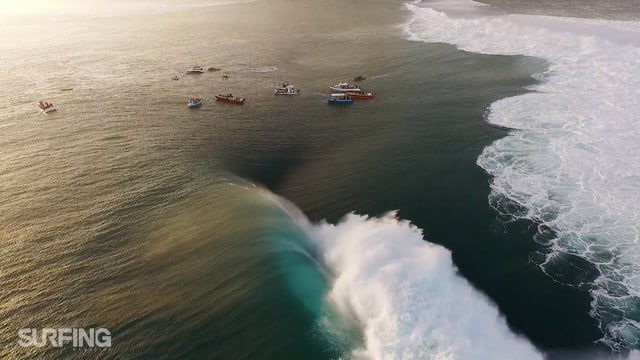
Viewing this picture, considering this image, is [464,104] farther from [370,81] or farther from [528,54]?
[528,54]

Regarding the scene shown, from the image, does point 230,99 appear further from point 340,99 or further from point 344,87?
point 344,87

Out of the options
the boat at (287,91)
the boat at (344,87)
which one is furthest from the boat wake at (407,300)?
the boat at (287,91)

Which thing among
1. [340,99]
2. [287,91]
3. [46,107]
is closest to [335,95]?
[340,99]

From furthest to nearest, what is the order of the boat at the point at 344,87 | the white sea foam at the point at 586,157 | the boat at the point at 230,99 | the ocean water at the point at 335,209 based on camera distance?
the boat at the point at 344,87, the boat at the point at 230,99, the white sea foam at the point at 586,157, the ocean water at the point at 335,209

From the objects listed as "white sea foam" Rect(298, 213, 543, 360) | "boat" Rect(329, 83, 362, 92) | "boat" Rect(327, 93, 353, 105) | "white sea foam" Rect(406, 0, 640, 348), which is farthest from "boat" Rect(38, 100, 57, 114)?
"white sea foam" Rect(406, 0, 640, 348)

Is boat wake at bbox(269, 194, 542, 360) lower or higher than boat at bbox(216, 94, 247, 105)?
lower

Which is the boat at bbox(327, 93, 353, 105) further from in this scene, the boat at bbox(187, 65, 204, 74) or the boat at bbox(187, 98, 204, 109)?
the boat at bbox(187, 65, 204, 74)

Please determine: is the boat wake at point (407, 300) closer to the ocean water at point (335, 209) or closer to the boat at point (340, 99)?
the ocean water at point (335, 209)
